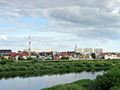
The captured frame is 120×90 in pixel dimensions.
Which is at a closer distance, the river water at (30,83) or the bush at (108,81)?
the bush at (108,81)

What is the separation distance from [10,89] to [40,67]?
25.9 m

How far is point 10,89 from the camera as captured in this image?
27.5 metres

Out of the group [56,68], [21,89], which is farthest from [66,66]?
[21,89]

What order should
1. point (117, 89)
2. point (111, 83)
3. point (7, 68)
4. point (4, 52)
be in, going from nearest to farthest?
point (117, 89) < point (111, 83) < point (7, 68) < point (4, 52)

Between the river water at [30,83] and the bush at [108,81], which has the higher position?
the bush at [108,81]

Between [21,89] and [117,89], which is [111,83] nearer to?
[117,89]

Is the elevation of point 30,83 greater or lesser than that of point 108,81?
lesser

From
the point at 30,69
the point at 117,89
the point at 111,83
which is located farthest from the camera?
the point at 30,69

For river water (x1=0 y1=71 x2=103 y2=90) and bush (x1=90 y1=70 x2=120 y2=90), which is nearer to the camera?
bush (x1=90 y1=70 x2=120 y2=90)

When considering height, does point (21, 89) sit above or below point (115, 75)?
below

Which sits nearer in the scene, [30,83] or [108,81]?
[108,81]

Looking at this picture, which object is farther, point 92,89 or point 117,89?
point 92,89

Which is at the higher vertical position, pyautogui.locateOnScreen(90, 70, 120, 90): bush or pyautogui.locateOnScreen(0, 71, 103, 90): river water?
pyautogui.locateOnScreen(90, 70, 120, 90): bush

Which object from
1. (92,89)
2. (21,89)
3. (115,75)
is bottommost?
(21,89)
